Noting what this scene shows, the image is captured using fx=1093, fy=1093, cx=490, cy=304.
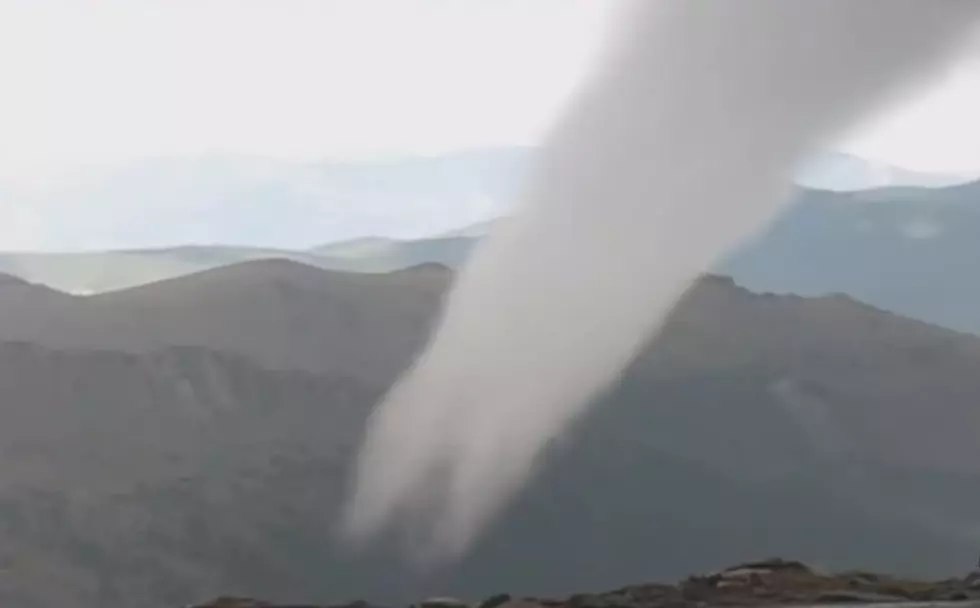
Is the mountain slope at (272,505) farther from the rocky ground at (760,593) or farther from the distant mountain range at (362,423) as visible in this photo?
the rocky ground at (760,593)

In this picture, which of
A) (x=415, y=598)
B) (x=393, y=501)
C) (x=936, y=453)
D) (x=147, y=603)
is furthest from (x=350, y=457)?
(x=936, y=453)

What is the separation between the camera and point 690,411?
100 ft

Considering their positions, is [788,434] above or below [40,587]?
above

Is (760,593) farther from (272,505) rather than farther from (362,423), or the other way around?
(362,423)

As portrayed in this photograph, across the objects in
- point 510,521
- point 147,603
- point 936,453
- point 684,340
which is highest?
point 684,340

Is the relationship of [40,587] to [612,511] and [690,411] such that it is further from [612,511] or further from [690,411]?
[690,411]

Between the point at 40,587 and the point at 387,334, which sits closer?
the point at 40,587

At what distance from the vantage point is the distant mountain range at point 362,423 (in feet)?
86.5

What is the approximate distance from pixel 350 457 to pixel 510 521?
464cm

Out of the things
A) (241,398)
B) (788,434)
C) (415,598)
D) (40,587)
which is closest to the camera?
(40,587)

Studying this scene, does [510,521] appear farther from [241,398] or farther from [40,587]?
[40,587]

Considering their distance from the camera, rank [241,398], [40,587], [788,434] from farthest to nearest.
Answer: [788,434]
[241,398]
[40,587]

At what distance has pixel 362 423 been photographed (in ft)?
97.9

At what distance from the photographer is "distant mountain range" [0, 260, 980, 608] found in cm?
2636
